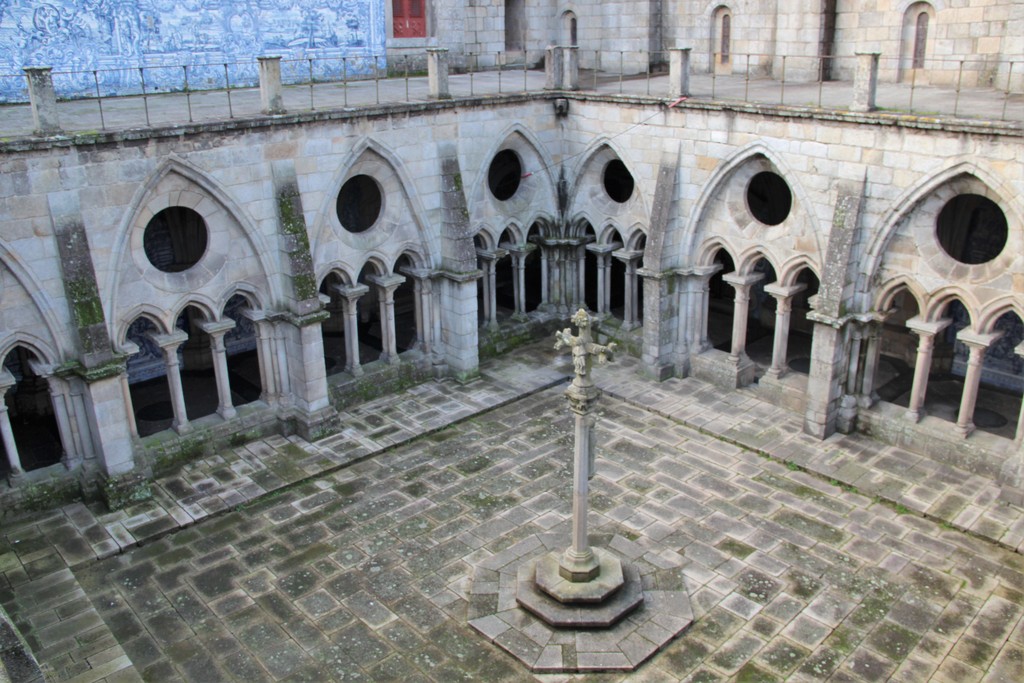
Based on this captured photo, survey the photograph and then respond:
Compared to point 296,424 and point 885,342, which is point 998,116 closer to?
point 885,342

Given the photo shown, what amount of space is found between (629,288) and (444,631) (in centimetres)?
1086

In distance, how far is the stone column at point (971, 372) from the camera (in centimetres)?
1536

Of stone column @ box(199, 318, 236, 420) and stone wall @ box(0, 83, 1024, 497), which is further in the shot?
stone column @ box(199, 318, 236, 420)

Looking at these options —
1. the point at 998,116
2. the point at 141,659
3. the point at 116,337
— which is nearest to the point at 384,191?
the point at 116,337

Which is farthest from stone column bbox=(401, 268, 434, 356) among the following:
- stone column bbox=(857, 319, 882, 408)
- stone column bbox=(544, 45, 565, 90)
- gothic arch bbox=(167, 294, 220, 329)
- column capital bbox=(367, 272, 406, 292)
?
stone column bbox=(857, 319, 882, 408)

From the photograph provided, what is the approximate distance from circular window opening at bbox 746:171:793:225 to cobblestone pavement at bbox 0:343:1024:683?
5.85 metres

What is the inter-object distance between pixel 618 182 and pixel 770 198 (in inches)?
159

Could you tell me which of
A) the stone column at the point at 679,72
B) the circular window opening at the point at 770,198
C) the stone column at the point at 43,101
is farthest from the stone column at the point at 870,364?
the stone column at the point at 43,101

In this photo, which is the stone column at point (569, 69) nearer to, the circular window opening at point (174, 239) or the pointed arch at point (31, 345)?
the circular window opening at point (174, 239)

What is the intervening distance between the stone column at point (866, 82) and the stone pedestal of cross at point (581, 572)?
24.1 feet

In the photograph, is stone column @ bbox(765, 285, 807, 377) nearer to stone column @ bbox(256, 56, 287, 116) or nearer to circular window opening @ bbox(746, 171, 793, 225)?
circular window opening @ bbox(746, 171, 793, 225)

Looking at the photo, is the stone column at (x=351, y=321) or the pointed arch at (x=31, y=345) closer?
the pointed arch at (x=31, y=345)

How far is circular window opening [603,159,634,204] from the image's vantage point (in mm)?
23203

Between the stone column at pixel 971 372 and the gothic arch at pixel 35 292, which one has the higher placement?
the gothic arch at pixel 35 292
